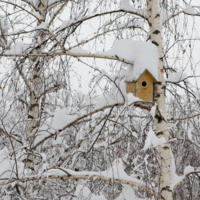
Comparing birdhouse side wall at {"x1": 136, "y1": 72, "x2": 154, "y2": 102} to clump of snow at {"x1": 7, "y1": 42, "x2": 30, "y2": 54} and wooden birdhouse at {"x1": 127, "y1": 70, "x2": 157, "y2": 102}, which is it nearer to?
wooden birdhouse at {"x1": 127, "y1": 70, "x2": 157, "y2": 102}

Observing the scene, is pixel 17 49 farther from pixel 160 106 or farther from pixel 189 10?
pixel 189 10

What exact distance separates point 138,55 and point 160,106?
1.66 feet

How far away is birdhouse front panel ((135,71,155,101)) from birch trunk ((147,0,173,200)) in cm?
7

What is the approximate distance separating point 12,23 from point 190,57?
218 cm

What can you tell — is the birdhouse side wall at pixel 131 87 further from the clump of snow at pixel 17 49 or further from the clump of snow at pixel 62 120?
the clump of snow at pixel 17 49

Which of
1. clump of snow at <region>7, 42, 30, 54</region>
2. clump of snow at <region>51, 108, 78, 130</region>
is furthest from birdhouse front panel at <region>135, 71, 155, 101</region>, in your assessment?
clump of snow at <region>7, 42, 30, 54</region>

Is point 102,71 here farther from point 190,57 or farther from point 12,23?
point 12,23

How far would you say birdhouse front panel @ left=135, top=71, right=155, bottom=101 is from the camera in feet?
6.98

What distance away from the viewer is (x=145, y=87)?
2.14 m

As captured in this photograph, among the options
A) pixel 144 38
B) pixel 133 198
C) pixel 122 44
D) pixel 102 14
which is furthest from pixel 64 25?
pixel 133 198

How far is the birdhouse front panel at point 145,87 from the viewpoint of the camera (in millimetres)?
2127

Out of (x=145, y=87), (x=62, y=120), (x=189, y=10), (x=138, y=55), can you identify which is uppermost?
(x=189, y=10)

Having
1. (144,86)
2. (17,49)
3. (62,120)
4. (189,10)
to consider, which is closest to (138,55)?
(144,86)

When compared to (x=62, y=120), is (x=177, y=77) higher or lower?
higher
